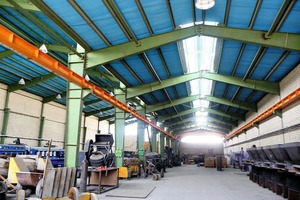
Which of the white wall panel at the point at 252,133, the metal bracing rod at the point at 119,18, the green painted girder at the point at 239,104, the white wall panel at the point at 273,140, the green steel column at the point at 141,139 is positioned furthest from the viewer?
the white wall panel at the point at 252,133

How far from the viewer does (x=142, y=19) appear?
29.8 ft

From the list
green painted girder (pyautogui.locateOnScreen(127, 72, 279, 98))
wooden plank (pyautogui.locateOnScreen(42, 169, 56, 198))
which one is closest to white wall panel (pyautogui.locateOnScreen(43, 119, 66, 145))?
green painted girder (pyautogui.locateOnScreen(127, 72, 279, 98))

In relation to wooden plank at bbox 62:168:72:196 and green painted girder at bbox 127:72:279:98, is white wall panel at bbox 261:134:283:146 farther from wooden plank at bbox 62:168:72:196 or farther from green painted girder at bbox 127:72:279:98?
wooden plank at bbox 62:168:72:196

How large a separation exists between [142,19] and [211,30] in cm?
311

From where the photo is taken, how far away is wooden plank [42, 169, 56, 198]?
5.88 m

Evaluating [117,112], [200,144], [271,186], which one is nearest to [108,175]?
[117,112]

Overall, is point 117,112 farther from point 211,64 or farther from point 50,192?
Answer: point 50,192

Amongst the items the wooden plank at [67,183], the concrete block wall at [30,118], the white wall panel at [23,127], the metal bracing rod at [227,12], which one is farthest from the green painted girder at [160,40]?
the white wall panel at [23,127]

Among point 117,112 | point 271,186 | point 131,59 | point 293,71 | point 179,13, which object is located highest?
point 179,13

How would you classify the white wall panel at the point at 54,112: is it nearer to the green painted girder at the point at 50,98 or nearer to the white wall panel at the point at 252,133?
the green painted girder at the point at 50,98

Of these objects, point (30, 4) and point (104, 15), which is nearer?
point (30, 4)

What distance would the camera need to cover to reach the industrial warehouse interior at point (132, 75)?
7.71 metres

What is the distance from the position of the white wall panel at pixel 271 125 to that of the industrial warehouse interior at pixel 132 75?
8 centimetres

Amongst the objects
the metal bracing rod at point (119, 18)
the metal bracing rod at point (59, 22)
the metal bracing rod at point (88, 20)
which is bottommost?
the metal bracing rod at point (59, 22)
